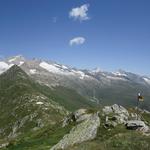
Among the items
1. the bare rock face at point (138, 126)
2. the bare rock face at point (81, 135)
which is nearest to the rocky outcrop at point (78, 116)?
the bare rock face at point (138, 126)

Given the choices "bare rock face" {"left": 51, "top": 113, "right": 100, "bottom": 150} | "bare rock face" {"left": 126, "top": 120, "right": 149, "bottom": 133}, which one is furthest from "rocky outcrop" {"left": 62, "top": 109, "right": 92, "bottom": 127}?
"bare rock face" {"left": 51, "top": 113, "right": 100, "bottom": 150}

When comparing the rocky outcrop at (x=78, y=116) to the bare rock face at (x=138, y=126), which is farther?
the rocky outcrop at (x=78, y=116)

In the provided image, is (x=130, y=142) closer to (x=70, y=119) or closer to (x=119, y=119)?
(x=119, y=119)

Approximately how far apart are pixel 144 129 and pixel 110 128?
365 inches

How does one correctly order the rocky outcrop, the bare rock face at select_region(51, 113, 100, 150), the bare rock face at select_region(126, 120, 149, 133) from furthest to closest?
the rocky outcrop
the bare rock face at select_region(126, 120, 149, 133)
the bare rock face at select_region(51, 113, 100, 150)

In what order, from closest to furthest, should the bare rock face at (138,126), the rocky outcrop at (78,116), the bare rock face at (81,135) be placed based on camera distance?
the bare rock face at (81,135), the bare rock face at (138,126), the rocky outcrop at (78,116)

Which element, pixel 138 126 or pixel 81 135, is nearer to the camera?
pixel 81 135

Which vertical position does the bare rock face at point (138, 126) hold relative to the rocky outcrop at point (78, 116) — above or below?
below

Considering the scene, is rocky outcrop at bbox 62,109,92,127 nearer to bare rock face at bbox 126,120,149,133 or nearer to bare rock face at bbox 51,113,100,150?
bare rock face at bbox 126,120,149,133

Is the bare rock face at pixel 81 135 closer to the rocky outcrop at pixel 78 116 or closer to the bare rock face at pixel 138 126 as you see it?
the bare rock face at pixel 138 126

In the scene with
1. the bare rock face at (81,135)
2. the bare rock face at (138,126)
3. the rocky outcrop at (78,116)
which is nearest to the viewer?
the bare rock face at (81,135)

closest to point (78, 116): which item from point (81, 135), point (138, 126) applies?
point (138, 126)

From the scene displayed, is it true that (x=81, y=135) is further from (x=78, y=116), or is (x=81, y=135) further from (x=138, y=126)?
(x=78, y=116)

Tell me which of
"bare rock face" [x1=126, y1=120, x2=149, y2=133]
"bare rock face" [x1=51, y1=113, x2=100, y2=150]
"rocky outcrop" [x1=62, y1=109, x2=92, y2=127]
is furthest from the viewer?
"rocky outcrop" [x1=62, y1=109, x2=92, y2=127]
